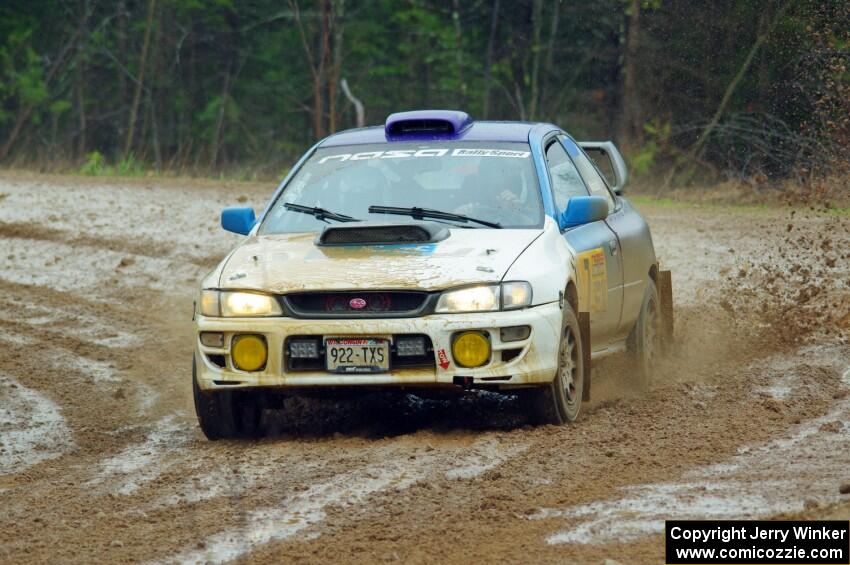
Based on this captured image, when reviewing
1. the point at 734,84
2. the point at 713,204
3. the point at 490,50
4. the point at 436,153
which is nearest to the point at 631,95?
the point at 734,84

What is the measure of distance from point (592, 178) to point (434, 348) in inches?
107

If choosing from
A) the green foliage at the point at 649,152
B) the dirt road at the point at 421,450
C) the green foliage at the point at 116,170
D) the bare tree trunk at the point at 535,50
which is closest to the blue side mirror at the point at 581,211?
the dirt road at the point at 421,450

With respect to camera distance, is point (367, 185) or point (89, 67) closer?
point (367, 185)

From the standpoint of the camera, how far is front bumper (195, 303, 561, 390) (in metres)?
7.27

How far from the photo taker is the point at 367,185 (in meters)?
8.46

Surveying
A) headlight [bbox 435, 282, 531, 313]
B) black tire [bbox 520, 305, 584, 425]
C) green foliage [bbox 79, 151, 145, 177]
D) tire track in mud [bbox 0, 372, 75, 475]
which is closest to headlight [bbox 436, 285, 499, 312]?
headlight [bbox 435, 282, 531, 313]

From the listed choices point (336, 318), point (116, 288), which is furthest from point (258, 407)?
point (116, 288)

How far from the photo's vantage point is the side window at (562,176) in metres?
8.61

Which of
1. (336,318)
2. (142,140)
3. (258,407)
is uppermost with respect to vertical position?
(336,318)

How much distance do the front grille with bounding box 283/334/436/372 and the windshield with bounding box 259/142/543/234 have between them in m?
0.97

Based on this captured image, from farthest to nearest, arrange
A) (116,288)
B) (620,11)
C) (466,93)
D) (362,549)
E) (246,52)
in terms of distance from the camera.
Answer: (246,52) → (466,93) → (620,11) → (116,288) → (362,549)

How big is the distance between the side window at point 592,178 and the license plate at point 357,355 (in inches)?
99.9

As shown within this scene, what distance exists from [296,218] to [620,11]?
2541 centimetres

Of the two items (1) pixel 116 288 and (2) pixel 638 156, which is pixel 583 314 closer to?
(1) pixel 116 288
